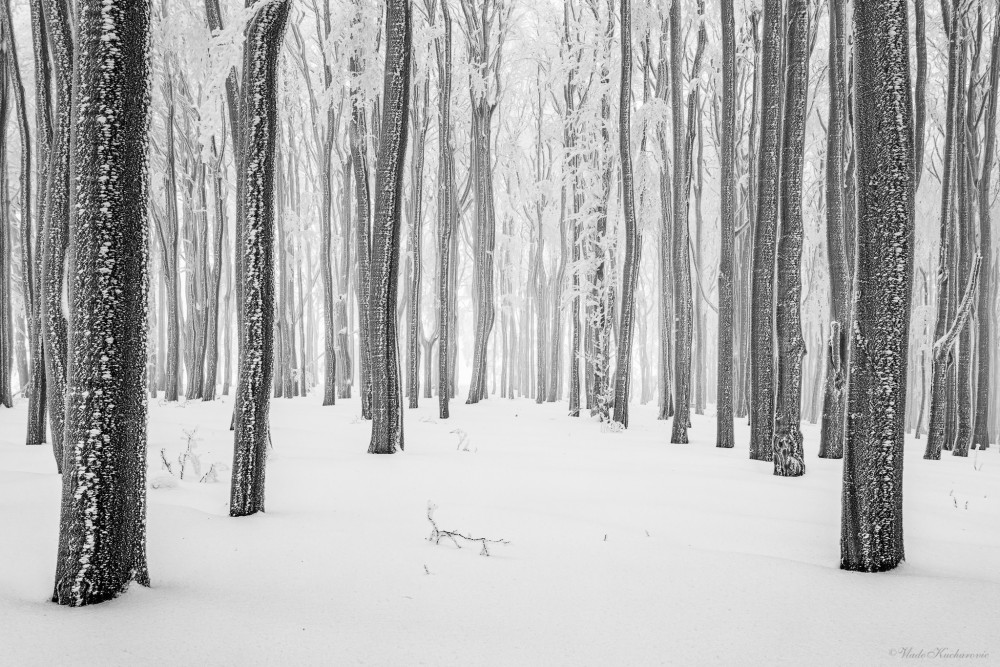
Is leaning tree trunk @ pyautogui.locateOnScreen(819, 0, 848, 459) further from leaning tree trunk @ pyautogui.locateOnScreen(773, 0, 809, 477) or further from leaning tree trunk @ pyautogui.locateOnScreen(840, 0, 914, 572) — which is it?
leaning tree trunk @ pyautogui.locateOnScreen(840, 0, 914, 572)

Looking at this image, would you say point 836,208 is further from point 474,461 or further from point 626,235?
point 474,461

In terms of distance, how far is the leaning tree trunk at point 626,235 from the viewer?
9414 mm

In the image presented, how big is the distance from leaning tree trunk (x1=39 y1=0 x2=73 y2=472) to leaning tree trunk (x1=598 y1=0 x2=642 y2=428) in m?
7.10

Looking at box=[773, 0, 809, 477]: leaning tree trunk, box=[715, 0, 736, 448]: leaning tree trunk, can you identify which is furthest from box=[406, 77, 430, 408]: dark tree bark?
box=[773, 0, 809, 477]: leaning tree trunk

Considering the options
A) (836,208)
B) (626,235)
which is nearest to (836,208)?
(836,208)

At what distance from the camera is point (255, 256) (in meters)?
3.97

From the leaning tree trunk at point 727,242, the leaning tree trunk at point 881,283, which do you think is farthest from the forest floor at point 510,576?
the leaning tree trunk at point 727,242

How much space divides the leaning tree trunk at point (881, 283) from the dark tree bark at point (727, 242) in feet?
17.3

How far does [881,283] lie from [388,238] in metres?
4.82

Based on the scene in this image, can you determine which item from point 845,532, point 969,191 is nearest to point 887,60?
point 845,532

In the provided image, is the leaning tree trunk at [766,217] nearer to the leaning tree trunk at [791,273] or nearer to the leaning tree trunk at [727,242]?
the leaning tree trunk at [791,273]

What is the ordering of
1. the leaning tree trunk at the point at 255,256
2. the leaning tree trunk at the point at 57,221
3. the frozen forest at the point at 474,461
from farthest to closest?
the leaning tree trunk at the point at 57,221 < the leaning tree trunk at the point at 255,256 < the frozen forest at the point at 474,461

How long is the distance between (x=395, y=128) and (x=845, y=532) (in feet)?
18.3

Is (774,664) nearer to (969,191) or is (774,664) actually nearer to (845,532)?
(845,532)
